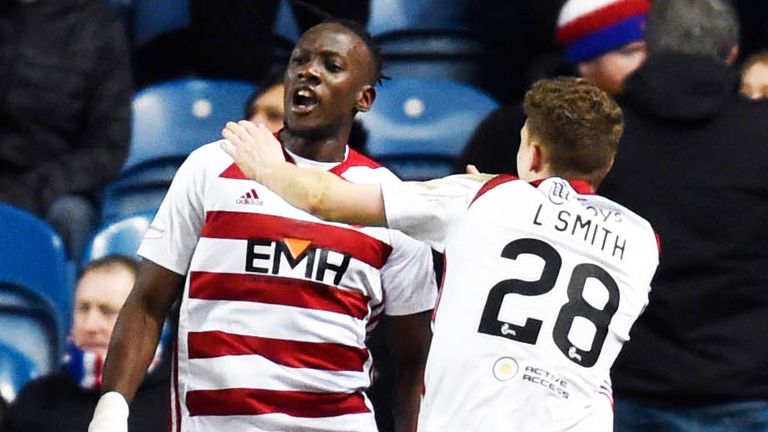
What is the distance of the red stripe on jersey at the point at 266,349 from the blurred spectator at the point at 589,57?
117cm

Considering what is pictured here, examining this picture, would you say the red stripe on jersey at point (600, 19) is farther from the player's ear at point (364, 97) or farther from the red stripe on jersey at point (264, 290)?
the red stripe on jersey at point (264, 290)

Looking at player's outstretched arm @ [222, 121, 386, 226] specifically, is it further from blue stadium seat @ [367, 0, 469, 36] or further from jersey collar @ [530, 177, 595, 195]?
blue stadium seat @ [367, 0, 469, 36]

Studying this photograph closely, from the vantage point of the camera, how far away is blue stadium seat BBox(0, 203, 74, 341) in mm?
6078

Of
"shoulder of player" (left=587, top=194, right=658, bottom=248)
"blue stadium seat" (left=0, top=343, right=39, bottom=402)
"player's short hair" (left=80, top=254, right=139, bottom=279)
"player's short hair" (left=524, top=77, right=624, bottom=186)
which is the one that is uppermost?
"player's short hair" (left=524, top=77, right=624, bottom=186)

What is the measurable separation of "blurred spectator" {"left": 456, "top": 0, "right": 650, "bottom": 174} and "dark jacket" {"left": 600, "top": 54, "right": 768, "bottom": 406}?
0.52 m

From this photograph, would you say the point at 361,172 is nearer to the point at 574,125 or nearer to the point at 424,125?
the point at 574,125

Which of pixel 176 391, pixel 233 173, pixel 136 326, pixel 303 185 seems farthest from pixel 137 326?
pixel 303 185

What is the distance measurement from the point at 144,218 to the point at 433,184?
252 centimetres

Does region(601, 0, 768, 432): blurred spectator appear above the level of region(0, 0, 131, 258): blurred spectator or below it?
above

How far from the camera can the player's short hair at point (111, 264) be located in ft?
19.0

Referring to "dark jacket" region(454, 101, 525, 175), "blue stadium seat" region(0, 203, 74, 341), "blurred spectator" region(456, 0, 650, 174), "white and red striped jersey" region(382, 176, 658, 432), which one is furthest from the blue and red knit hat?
"blue stadium seat" region(0, 203, 74, 341)

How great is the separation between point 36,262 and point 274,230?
6.93ft

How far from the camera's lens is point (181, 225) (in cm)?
429

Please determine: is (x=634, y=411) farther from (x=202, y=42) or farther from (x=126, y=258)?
(x=202, y=42)
